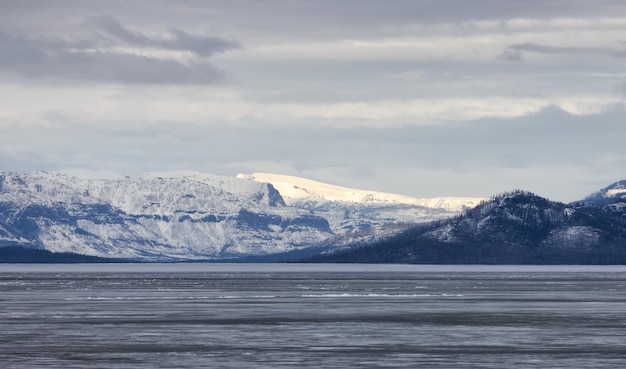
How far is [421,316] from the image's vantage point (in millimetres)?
141625

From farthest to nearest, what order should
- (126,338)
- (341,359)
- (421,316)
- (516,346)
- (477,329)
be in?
(421,316), (477,329), (126,338), (516,346), (341,359)

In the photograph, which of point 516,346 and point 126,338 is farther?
point 126,338

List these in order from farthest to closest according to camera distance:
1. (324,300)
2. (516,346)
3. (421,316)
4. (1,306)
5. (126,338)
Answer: (324,300) < (1,306) < (421,316) < (126,338) < (516,346)

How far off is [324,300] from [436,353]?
285ft

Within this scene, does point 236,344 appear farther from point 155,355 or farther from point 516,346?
point 516,346

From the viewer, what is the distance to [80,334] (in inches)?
4513

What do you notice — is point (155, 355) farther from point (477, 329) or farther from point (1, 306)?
point (1, 306)

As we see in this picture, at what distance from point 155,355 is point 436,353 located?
69.6ft

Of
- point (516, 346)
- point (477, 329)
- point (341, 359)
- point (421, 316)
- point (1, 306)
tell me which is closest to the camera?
point (341, 359)

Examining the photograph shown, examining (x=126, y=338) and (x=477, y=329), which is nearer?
(x=126, y=338)

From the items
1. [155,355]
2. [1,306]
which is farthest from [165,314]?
[155,355]

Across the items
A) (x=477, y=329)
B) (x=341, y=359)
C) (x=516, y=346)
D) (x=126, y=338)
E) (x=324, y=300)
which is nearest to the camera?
(x=341, y=359)

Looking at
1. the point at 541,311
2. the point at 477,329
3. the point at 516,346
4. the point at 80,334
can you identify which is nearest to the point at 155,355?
the point at 80,334

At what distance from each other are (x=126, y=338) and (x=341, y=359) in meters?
24.9
